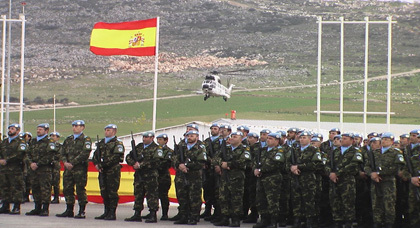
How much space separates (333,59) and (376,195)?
299ft

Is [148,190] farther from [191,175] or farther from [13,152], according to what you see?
[13,152]

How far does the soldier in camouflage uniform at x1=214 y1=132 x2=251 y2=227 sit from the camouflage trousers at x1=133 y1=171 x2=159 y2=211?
1.34 m

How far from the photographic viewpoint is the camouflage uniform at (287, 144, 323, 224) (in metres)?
→ 14.6

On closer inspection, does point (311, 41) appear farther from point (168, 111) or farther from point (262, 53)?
point (168, 111)

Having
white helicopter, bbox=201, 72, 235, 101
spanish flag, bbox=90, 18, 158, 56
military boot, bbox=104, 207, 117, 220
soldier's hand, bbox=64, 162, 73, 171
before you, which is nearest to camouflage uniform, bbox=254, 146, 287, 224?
military boot, bbox=104, 207, 117, 220

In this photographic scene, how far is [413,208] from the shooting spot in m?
14.1

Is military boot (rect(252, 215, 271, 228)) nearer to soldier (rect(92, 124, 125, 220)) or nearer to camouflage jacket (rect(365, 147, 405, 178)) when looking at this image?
camouflage jacket (rect(365, 147, 405, 178))

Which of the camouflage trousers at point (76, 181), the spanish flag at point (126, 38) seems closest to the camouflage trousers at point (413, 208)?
the camouflage trousers at point (76, 181)

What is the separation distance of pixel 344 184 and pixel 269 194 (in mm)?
1333

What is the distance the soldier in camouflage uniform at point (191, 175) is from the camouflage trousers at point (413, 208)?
3742mm

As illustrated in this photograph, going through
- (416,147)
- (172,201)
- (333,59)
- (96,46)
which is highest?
(333,59)

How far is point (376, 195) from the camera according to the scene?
46.8ft

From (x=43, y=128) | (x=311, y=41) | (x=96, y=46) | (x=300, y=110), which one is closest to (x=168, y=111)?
(x=300, y=110)

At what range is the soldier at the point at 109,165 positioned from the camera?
51.7ft
